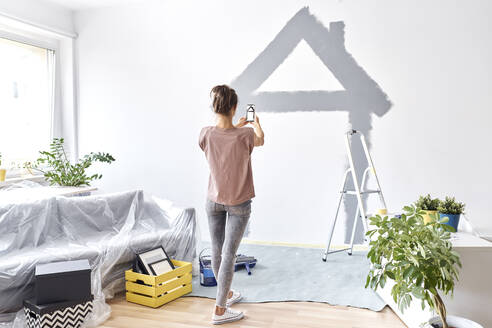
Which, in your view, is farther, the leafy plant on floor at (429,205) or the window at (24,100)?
the window at (24,100)

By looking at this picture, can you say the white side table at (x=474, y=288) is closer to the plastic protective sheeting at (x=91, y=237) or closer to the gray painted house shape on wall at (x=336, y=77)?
the gray painted house shape on wall at (x=336, y=77)

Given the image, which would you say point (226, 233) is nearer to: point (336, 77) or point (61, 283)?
point (61, 283)

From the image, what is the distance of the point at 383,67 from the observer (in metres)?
3.95

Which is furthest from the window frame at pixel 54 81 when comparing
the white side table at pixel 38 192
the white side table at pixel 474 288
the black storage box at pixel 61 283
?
the white side table at pixel 474 288

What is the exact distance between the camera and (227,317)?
2.58 m

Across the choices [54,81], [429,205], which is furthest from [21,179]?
[429,205]

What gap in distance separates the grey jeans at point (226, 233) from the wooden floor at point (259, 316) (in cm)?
22

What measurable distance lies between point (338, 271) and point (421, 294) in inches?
61.5

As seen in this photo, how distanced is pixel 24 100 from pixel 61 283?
9.16 feet

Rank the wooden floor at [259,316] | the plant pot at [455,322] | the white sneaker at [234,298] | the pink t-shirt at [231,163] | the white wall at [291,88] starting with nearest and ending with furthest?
the plant pot at [455,322] < the pink t-shirt at [231,163] < the wooden floor at [259,316] < the white sneaker at [234,298] < the white wall at [291,88]

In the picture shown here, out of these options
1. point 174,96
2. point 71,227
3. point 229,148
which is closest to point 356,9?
point 174,96

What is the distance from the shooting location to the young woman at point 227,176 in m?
2.44

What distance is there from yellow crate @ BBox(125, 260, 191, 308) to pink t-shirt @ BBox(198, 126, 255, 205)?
2.43 ft

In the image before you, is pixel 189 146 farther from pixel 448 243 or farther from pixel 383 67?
pixel 448 243
